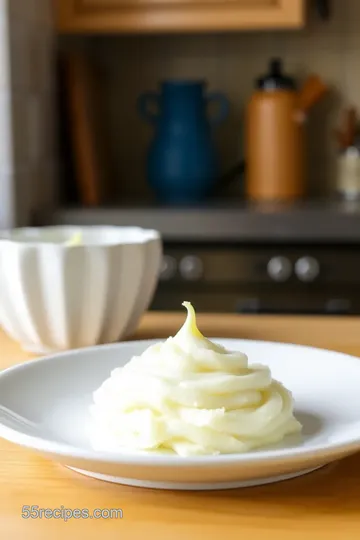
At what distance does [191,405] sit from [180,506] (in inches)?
2.8

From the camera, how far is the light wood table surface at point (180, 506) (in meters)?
0.52

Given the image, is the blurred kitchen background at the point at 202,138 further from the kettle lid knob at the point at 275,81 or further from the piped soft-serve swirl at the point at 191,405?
the piped soft-serve swirl at the point at 191,405

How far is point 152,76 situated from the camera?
2.69 metres

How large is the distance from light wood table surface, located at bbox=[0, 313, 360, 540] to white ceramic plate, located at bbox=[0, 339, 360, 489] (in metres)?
0.01

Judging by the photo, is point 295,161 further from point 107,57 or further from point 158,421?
point 158,421

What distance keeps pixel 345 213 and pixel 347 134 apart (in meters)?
0.49

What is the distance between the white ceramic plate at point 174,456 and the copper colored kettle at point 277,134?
1538mm

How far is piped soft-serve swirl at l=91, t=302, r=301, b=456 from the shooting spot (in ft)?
1.92

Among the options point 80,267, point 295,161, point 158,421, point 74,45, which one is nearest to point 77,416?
point 158,421

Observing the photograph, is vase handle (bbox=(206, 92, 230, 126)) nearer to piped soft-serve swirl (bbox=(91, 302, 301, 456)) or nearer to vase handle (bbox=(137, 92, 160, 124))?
vase handle (bbox=(137, 92, 160, 124))

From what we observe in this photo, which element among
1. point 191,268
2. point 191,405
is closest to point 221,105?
point 191,268

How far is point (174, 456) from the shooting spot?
524mm

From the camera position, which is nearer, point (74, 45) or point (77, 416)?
point (77, 416)

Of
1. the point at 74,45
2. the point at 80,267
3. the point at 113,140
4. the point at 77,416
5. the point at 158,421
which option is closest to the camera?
the point at 158,421
